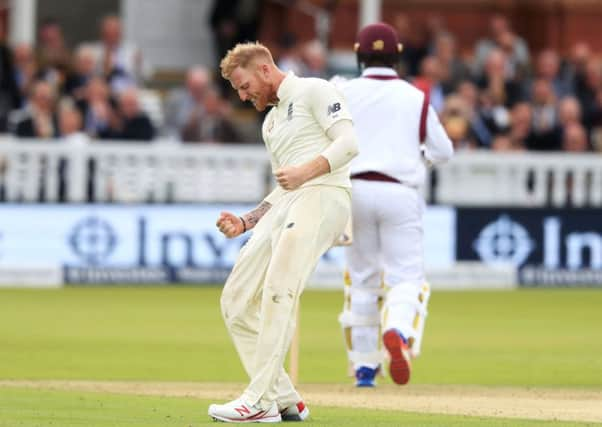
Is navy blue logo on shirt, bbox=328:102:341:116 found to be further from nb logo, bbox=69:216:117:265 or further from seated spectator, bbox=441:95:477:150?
seated spectator, bbox=441:95:477:150

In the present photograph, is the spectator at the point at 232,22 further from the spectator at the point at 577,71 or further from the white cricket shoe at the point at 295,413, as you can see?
the white cricket shoe at the point at 295,413

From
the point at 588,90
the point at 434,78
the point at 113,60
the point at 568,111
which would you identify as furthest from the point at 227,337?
the point at 588,90

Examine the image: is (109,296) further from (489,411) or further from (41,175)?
(489,411)

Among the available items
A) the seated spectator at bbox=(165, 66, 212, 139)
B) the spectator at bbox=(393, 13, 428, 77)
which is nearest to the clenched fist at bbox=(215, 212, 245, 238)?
the seated spectator at bbox=(165, 66, 212, 139)

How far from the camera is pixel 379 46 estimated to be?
13820 mm

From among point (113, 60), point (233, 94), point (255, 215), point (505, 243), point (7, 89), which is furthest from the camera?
point (233, 94)

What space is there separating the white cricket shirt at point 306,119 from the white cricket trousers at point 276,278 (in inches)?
6.0

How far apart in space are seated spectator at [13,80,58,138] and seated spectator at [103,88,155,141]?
2.65 feet

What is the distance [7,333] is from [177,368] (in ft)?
10.00

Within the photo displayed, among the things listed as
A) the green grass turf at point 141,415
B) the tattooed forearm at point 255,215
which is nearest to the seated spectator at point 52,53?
the green grass turf at point 141,415

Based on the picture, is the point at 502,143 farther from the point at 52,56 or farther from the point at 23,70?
the point at 23,70

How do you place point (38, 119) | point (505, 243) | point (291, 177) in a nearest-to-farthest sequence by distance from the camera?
point (291, 177)
point (38, 119)
point (505, 243)

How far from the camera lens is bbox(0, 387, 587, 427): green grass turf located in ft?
35.6

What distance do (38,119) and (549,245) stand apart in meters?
7.01
